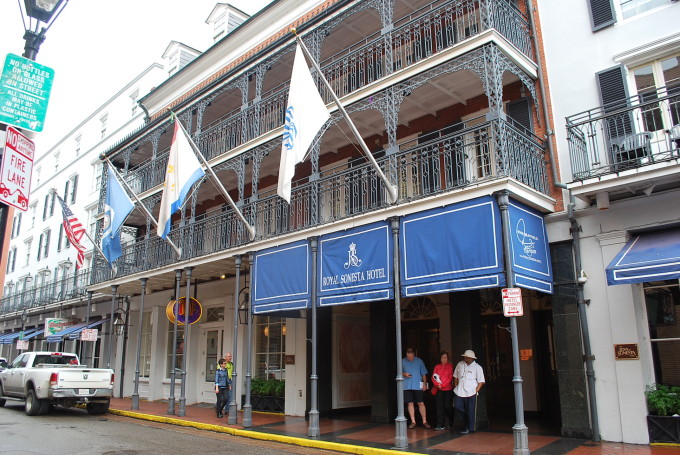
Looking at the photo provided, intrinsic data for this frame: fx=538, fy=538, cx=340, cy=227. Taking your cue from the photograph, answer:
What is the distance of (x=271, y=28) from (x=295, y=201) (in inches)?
279

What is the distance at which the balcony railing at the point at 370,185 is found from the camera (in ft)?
35.1

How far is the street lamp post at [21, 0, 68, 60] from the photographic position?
227 inches

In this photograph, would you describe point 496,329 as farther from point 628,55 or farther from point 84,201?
point 84,201

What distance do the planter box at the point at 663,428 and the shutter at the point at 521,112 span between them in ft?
20.3

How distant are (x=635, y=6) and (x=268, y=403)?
13861 mm

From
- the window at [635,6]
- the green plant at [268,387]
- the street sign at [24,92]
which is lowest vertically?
the green plant at [268,387]

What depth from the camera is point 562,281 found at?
426 inches

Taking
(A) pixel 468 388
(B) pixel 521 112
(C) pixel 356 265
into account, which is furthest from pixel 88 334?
(B) pixel 521 112

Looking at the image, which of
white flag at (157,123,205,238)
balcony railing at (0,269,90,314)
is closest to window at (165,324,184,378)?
balcony railing at (0,269,90,314)

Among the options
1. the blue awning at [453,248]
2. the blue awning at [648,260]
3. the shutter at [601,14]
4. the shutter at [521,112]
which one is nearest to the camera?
the blue awning at [648,260]

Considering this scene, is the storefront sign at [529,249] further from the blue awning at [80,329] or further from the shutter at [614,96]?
the blue awning at [80,329]

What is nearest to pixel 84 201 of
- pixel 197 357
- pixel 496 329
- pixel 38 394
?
pixel 197 357

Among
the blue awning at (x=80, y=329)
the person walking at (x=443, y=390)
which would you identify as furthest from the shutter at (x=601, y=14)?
the blue awning at (x=80, y=329)

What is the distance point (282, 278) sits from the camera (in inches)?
544
